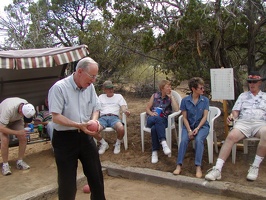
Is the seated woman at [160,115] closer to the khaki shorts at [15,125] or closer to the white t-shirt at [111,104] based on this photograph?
the white t-shirt at [111,104]

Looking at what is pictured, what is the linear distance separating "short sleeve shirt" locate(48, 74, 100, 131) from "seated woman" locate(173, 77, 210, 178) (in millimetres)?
Result: 1906

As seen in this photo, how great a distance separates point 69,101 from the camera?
8.94 feet

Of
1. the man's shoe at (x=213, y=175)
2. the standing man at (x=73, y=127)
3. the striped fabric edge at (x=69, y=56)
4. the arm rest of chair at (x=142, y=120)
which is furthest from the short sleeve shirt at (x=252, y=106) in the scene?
the striped fabric edge at (x=69, y=56)

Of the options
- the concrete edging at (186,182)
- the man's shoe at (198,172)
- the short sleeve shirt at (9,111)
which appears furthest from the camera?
the short sleeve shirt at (9,111)

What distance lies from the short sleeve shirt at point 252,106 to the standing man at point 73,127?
2472 millimetres

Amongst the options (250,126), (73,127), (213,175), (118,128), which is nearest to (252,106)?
(250,126)

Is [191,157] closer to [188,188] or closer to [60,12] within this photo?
[188,188]

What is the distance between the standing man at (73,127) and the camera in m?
2.65

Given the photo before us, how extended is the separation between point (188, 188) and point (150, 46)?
2.62 metres

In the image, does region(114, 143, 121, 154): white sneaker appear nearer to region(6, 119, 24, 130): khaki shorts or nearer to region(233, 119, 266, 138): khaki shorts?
region(6, 119, 24, 130): khaki shorts

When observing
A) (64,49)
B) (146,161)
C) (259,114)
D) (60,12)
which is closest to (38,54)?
(64,49)

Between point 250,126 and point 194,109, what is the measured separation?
0.81 m

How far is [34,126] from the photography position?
5742mm

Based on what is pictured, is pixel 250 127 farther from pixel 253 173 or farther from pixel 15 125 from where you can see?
pixel 15 125
